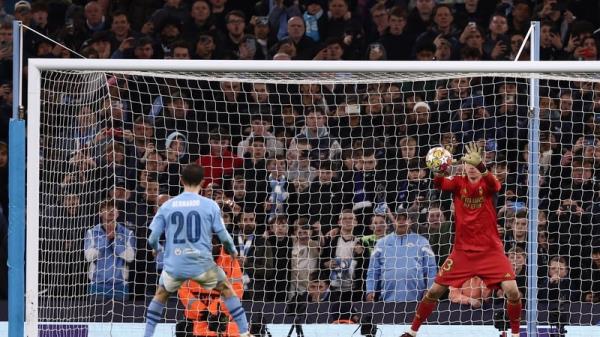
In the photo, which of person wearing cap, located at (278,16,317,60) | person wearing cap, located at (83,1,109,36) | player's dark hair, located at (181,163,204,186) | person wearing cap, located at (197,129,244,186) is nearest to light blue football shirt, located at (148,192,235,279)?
player's dark hair, located at (181,163,204,186)

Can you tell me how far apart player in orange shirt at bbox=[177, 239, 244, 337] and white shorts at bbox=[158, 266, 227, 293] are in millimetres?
1026

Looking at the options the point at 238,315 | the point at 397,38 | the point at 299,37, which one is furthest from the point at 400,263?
the point at 299,37

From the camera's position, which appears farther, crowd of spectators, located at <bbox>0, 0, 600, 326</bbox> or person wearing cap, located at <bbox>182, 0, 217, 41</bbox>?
person wearing cap, located at <bbox>182, 0, 217, 41</bbox>

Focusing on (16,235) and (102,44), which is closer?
(16,235)

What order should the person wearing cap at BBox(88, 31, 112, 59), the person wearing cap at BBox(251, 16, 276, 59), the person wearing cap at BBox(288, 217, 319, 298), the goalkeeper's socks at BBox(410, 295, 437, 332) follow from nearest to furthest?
the goalkeeper's socks at BBox(410, 295, 437, 332), the person wearing cap at BBox(288, 217, 319, 298), the person wearing cap at BBox(88, 31, 112, 59), the person wearing cap at BBox(251, 16, 276, 59)

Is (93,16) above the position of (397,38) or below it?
above

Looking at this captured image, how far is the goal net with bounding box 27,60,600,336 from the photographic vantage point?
1227cm

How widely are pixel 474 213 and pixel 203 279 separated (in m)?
2.46

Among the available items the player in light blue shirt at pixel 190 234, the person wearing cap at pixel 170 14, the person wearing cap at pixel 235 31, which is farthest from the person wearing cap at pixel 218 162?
the person wearing cap at pixel 170 14

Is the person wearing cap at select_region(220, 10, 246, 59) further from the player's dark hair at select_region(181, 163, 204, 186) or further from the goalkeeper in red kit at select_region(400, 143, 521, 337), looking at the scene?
the player's dark hair at select_region(181, 163, 204, 186)

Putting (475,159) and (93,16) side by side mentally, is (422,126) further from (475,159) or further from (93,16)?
(93,16)

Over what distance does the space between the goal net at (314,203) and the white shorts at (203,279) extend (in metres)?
1.19

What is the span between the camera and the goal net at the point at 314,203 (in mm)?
12273

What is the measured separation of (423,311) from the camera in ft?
38.3
